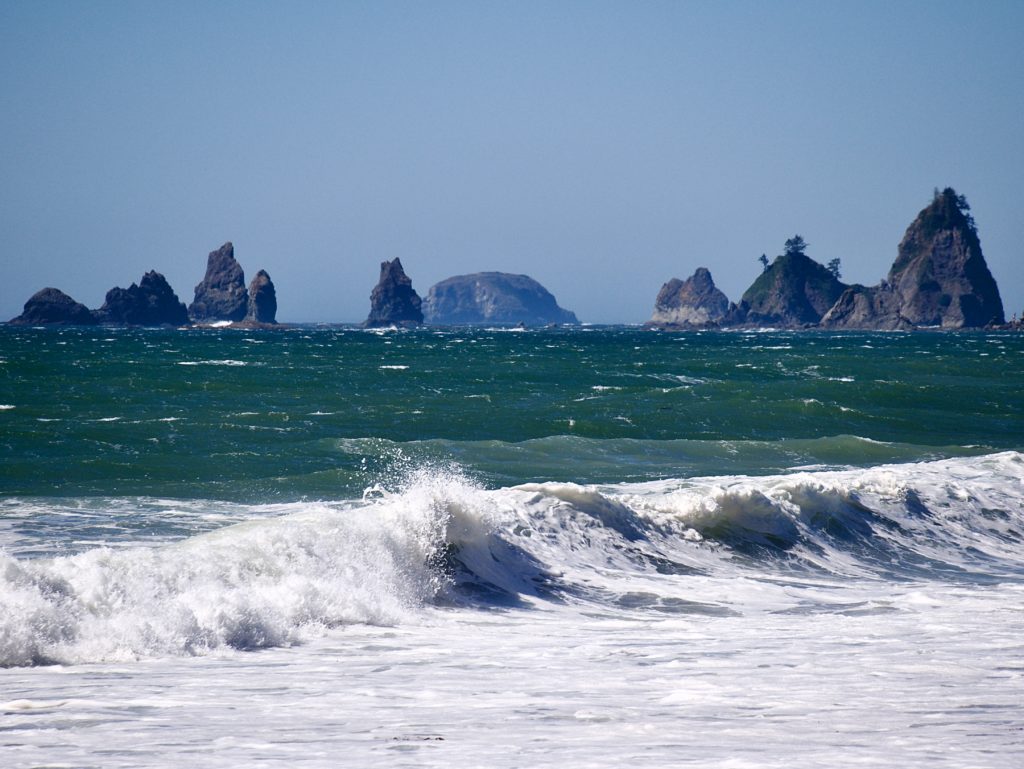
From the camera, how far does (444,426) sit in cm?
2706

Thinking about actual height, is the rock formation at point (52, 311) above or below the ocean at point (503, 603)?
above

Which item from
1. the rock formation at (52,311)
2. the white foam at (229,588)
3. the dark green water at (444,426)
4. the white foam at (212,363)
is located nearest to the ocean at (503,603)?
the white foam at (229,588)

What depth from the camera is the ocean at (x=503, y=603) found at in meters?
5.80

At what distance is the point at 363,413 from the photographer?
2939 centimetres

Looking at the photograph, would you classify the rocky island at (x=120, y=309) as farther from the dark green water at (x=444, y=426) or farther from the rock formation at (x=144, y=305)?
the dark green water at (x=444, y=426)

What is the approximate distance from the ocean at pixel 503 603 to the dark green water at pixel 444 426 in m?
0.19

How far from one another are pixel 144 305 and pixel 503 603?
18059cm

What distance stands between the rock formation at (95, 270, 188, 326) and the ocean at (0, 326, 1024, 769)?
163 metres

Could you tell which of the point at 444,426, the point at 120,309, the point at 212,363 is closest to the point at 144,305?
the point at 120,309

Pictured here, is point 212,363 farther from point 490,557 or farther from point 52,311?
point 52,311

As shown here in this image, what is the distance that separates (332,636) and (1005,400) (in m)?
31.3

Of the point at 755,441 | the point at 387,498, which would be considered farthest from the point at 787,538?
the point at 755,441

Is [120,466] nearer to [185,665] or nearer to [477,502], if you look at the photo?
[477,502]

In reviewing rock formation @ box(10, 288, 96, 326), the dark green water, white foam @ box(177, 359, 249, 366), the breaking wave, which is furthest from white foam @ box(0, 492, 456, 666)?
rock formation @ box(10, 288, 96, 326)
